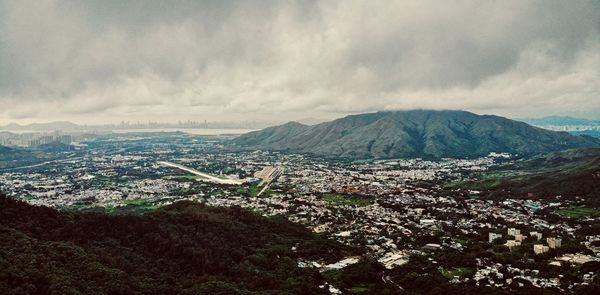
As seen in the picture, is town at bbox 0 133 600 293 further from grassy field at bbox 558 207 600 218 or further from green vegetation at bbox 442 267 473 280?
grassy field at bbox 558 207 600 218

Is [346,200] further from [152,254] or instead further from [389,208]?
Result: [152,254]

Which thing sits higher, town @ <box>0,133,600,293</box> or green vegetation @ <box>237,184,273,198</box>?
town @ <box>0,133,600,293</box>

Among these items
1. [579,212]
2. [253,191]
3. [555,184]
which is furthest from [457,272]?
[253,191]

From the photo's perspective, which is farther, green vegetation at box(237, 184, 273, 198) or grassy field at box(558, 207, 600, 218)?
green vegetation at box(237, 184, 273, 198)

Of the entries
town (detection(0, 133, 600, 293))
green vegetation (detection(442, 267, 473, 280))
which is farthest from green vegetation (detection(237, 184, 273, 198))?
green vegetation (detection(442, 267, 473, 280))

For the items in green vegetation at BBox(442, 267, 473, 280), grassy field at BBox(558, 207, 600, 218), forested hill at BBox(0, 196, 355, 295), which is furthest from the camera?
grassy field at BBox(558, 207, 600, 218)

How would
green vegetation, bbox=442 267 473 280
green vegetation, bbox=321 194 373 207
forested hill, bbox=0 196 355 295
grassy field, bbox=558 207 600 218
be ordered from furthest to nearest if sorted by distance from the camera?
green vegetation, bbox=321 194 373 207
grassy field, bbox=558 207 600 218
green vegetation, bbox=442 267 473 280
forested hill, bbox=0 196 355 295

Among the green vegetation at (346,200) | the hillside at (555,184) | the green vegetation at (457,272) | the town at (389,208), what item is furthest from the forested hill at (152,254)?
the hillside at (555,184)

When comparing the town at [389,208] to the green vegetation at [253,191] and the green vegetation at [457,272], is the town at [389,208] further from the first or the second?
the green vegetation at [253,191]
